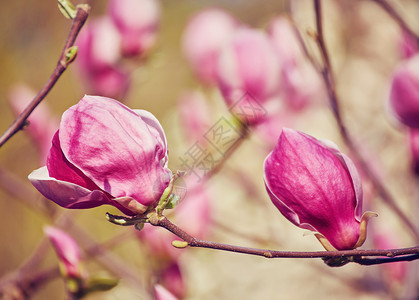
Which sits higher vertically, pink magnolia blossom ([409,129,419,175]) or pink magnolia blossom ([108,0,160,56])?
pink magnolia blossom ([108,0,160,56])

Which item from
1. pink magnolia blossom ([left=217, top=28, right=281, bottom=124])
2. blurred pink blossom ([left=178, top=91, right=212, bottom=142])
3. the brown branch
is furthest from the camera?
blurred pink blossom ([left=178, top=91, right=212, bottom=142])

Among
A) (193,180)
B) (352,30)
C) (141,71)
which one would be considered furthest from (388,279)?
(352,30)

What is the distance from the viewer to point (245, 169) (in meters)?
1.67

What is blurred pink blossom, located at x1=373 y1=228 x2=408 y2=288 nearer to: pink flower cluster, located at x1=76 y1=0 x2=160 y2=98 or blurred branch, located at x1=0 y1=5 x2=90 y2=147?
pink flower cluster, located at x1=76 y1=0 x2=160 y2=98

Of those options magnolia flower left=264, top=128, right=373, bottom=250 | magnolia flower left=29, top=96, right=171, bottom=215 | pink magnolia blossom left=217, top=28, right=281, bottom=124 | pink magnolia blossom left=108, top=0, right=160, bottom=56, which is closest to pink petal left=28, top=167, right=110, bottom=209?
magnolia flower left=29, top=96, right=171, bottom=215

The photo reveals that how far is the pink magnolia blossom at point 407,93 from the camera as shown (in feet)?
1.66

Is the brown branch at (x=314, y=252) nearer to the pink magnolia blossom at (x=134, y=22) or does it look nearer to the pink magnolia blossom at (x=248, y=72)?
the pink magnolia blossom at (x=248, y=72)

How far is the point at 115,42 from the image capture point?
0.74m

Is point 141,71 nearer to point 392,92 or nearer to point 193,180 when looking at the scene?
point 193,180

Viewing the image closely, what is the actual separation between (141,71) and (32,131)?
21 centimetres

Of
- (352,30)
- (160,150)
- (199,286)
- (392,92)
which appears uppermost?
(160,150)

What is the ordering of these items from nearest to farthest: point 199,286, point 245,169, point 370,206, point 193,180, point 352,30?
point 193,180 → point 370,206 → point 199,286 → point 245,169 → point 352,30

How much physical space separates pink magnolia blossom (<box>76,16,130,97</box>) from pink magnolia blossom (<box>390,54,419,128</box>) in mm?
428

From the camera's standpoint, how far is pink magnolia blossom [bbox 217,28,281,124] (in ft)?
2.11
